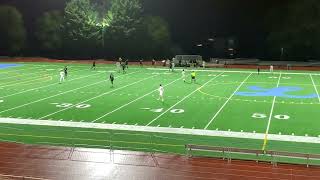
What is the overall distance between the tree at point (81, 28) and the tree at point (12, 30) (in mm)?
7519

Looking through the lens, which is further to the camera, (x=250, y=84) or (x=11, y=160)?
(x=250, y=84)

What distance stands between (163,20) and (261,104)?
138 ft

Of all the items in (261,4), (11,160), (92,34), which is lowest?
(11,160)

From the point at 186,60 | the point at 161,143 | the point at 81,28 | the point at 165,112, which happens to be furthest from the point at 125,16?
the point at 161,143

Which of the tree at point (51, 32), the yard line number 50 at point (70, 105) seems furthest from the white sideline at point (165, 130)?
the tree at point (51, 32)

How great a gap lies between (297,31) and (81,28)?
101ft

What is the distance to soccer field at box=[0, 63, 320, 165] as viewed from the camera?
785 inches

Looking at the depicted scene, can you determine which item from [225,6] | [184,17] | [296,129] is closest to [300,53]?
[225,6]

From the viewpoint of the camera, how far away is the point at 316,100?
2995 centimetres

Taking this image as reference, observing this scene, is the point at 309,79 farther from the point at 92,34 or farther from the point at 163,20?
the point at 92,34

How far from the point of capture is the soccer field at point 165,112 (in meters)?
19.9

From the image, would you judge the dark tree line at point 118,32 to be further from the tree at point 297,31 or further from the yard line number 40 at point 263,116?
the yard line number 40 at point 263,116

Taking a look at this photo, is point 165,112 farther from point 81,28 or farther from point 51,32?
point 51,32

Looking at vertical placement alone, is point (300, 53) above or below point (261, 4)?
below
